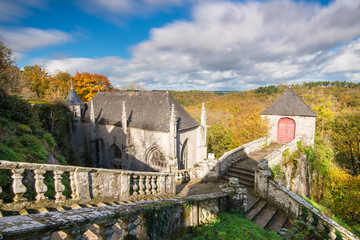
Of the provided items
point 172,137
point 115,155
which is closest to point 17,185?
point 172,137

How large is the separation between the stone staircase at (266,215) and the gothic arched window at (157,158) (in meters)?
8.79

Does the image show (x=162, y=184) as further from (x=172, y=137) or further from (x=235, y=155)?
(x=235, y=155)

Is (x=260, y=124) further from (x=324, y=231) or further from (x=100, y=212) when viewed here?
(x=100, y=212)

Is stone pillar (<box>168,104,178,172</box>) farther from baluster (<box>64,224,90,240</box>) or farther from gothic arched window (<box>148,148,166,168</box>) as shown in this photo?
baluster (<box>64,224,90,240</box>)

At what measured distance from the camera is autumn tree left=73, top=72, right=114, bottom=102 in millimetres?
36219

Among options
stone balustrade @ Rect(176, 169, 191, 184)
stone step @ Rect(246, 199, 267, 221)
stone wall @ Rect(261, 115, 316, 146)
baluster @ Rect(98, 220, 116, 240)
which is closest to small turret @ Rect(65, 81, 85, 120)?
stone balustrade @ Rect(176, 169, 191, 184)

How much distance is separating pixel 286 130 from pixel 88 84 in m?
Result: 35.9

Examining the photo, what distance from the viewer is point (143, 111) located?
18656mm

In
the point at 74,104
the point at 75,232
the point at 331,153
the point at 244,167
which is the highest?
the point at 74,104

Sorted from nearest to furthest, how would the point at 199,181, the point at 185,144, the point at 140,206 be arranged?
the point at 140,206
the point at 199,181
the point at 185,144

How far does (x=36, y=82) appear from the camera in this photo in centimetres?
2825

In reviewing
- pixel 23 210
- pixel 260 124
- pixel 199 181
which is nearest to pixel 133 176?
pixel 23 210

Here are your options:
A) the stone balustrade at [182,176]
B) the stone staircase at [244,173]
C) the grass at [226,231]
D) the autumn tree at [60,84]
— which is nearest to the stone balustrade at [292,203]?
the stone staircase at [244,173]

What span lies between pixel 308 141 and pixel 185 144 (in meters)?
14.4
